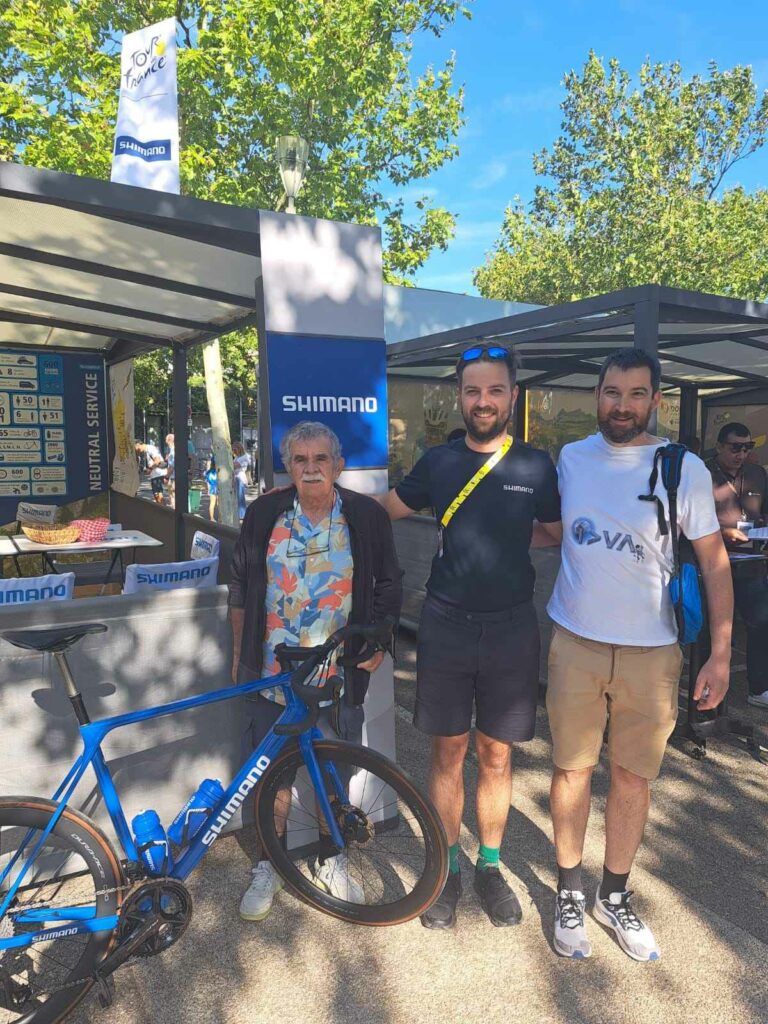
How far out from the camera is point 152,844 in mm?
2283

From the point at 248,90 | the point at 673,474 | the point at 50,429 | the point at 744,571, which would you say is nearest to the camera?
the point at 673,474

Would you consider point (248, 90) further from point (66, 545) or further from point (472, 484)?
point (472, 484)

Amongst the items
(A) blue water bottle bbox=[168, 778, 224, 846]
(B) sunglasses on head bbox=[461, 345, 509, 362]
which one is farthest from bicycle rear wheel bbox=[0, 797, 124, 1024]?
(B) sunglasses on head bbox=[461, 345, 509, 362]

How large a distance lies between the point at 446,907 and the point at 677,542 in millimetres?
1570

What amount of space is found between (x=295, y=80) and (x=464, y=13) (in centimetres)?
558

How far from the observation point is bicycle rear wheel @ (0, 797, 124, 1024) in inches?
80.7

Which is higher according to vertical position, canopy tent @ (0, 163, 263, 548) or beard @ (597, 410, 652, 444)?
canopy tent @ (0, 163, 263, 548)

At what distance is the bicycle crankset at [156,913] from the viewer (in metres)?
2.16

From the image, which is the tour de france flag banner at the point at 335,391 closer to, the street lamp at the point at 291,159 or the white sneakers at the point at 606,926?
the white sneakers at the point at 606,926

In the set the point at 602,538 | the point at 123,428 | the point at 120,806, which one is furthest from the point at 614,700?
the point at 123,428

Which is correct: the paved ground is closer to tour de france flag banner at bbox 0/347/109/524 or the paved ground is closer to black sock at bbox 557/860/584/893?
black sock at bbox 557/860/584/893

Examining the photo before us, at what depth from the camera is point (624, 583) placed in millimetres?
2340

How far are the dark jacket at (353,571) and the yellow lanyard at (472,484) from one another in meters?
0.26

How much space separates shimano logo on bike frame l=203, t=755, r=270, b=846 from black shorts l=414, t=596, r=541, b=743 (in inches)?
23.1
